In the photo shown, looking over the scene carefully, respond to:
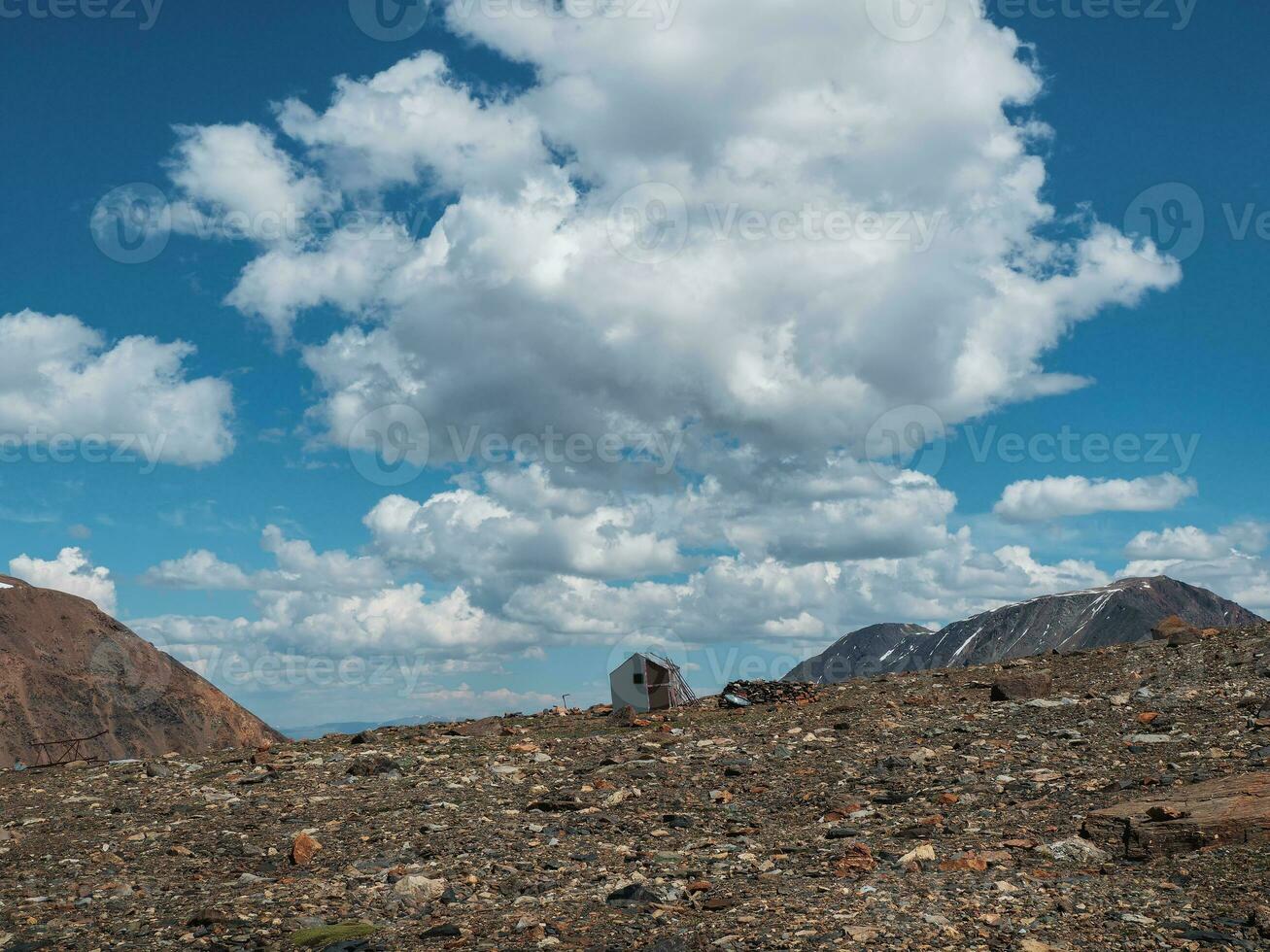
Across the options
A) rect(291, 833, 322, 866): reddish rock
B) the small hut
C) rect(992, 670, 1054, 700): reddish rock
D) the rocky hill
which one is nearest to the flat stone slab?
rect(992, 670, 1054, 700): reddish rock

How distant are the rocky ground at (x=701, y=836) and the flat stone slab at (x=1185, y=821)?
4 cm

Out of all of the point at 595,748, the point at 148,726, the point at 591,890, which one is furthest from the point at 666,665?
the point at 148,726

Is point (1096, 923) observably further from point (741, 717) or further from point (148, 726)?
point (148, 726)

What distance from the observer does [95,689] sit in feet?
217

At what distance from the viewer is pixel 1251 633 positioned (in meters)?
21.4

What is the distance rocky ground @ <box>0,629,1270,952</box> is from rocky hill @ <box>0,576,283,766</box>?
167 feet

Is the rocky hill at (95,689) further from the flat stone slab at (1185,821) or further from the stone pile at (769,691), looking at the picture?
the flat stone slab at (1185,821)

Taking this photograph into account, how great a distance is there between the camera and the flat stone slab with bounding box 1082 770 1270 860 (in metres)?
9.97

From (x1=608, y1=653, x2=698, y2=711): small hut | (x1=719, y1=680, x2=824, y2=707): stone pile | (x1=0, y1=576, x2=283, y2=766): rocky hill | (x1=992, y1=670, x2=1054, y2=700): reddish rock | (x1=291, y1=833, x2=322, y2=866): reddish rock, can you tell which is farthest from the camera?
(x1=0, y1=576, x2=283, y2=766): rocky hill

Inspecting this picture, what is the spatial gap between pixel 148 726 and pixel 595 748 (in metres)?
60.6

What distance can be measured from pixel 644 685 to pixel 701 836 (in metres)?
15.6

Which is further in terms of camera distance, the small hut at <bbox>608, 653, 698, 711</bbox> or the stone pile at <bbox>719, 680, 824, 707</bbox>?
the small hut at <bbox>608, 653, 698, 711</bbox>

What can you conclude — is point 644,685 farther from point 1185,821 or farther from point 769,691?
point 1185,821

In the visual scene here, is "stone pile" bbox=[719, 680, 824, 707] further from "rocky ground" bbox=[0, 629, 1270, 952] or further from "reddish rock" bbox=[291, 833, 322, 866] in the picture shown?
"reddish rock" bbox=[291, 833, 322, 866]
